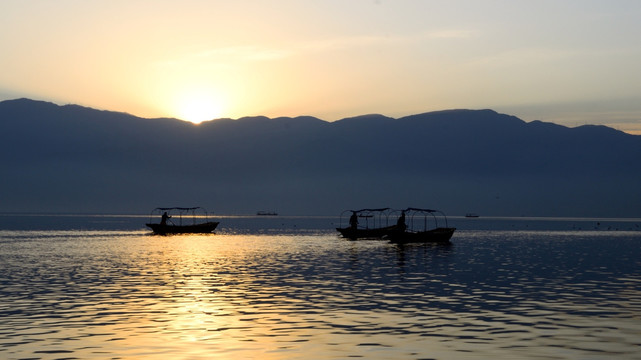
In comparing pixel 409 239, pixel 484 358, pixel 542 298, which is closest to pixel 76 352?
pixel 484 358

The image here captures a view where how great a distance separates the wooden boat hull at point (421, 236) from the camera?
115m

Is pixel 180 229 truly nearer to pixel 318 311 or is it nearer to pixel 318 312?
pixel 318 311

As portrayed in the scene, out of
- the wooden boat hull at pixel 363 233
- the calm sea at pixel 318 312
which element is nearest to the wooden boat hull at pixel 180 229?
the wooden boat hull at pixel 363 233

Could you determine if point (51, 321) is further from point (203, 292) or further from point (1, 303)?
point (203, 292)

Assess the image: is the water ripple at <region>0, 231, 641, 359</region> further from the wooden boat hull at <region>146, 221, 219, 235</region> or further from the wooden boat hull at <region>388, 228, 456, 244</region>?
the wooden boat hull at <region>146, 221, 219, 235</region>

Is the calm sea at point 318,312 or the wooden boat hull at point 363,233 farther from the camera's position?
the wooden boat hull at point 363,233

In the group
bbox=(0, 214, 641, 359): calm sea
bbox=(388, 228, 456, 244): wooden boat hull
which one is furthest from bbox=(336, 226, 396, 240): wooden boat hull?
bbox=(0, 214, 641, 359): calm sea

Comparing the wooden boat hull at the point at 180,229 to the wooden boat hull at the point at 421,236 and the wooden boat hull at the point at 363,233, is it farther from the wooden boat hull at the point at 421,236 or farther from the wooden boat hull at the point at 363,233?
the wooden boat hull at the point at 421,236

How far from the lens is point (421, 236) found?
118 metres

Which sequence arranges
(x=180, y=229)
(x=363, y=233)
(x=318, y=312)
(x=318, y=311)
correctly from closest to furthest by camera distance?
1. (x=318, y=312)
2. (x=318, y=311)
3. (x=363, y=233)
4. (x=180, y=229)

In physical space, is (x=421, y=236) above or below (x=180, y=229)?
below

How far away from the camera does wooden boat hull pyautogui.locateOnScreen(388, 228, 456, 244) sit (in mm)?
115438

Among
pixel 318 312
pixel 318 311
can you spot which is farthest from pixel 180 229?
pixel 318 312

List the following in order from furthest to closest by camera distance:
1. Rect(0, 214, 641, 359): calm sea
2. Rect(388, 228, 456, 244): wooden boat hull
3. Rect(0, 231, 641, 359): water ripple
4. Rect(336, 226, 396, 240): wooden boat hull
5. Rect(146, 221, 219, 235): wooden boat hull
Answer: Rect(146, 221, 219, 235): wooden boat hull < Rect(336, 226, 396, 240): wooden boat hull < Rect(388, 228, 456, 244): wooden boat hull < Rect(0, 231, 641, 359): water ripple < Rect(0, 214, 641, 359): calm sea
